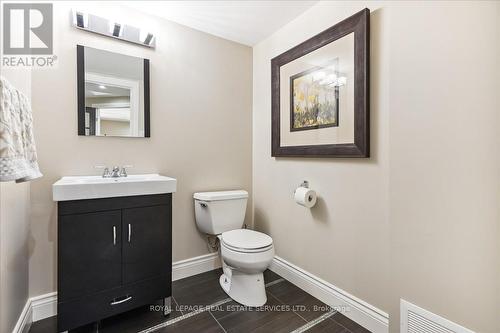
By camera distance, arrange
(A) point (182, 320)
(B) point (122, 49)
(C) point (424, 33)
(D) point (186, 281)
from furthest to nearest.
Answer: (D) point (186, 281), (B) point (122, 49), (A) point (182, 320), (C) point (424, 33)

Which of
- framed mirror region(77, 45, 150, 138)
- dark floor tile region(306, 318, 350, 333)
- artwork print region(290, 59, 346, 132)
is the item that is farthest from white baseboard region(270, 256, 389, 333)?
framed mirror region(77, 45, 150, 138)

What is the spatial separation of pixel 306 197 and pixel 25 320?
6.29 ft

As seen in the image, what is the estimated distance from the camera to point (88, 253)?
142 cm

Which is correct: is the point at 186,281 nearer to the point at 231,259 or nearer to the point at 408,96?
the point at 231,259

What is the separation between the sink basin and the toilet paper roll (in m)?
0.91

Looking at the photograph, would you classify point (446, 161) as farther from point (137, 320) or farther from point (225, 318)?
point (137, 320)

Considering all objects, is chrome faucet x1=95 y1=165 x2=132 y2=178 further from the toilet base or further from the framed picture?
the framed picture

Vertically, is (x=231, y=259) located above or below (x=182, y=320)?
above

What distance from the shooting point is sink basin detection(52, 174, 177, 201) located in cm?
136

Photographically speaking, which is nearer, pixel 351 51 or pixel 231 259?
pixel 351 51

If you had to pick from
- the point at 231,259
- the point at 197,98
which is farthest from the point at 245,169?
the point at 231,259

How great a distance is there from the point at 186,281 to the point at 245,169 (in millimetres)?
1163

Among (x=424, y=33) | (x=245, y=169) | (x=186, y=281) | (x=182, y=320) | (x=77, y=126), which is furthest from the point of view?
(x=245, y=169)

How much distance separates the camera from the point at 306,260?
6.57ft
